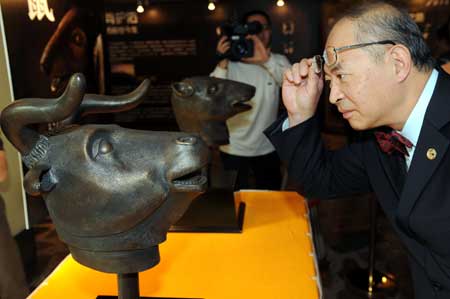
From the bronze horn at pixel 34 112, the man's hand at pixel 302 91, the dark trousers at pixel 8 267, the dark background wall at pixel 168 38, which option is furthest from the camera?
the dark background wall at pixel 168 38


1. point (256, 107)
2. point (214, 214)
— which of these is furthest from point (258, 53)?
point (214, 214)

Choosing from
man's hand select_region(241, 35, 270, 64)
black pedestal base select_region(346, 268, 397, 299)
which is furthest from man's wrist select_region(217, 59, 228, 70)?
black pedestal base select_region(346, 268, 397, 299)

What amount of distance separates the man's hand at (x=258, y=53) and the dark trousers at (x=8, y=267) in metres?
1.62

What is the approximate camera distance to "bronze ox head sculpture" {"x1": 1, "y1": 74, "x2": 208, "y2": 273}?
2.83ft

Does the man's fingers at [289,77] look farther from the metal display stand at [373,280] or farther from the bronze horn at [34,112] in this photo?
the metal display stand at [373,280]

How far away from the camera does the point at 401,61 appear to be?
3.67 ft

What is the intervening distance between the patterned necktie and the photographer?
1343 mm

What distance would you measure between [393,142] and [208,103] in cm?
84

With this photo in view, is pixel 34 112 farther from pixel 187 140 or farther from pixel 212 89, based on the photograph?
pixel 212 89

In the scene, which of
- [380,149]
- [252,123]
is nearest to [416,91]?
[380,149]

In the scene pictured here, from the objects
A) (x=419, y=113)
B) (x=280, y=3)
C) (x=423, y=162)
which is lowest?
(x=423, y=162)

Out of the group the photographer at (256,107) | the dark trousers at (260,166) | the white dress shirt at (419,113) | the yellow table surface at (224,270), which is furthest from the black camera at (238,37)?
the white dress shirt at (419,113)

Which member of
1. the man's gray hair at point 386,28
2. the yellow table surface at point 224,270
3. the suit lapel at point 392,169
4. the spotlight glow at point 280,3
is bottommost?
the yellow table surface at point 224,270

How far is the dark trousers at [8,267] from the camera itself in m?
1.54
